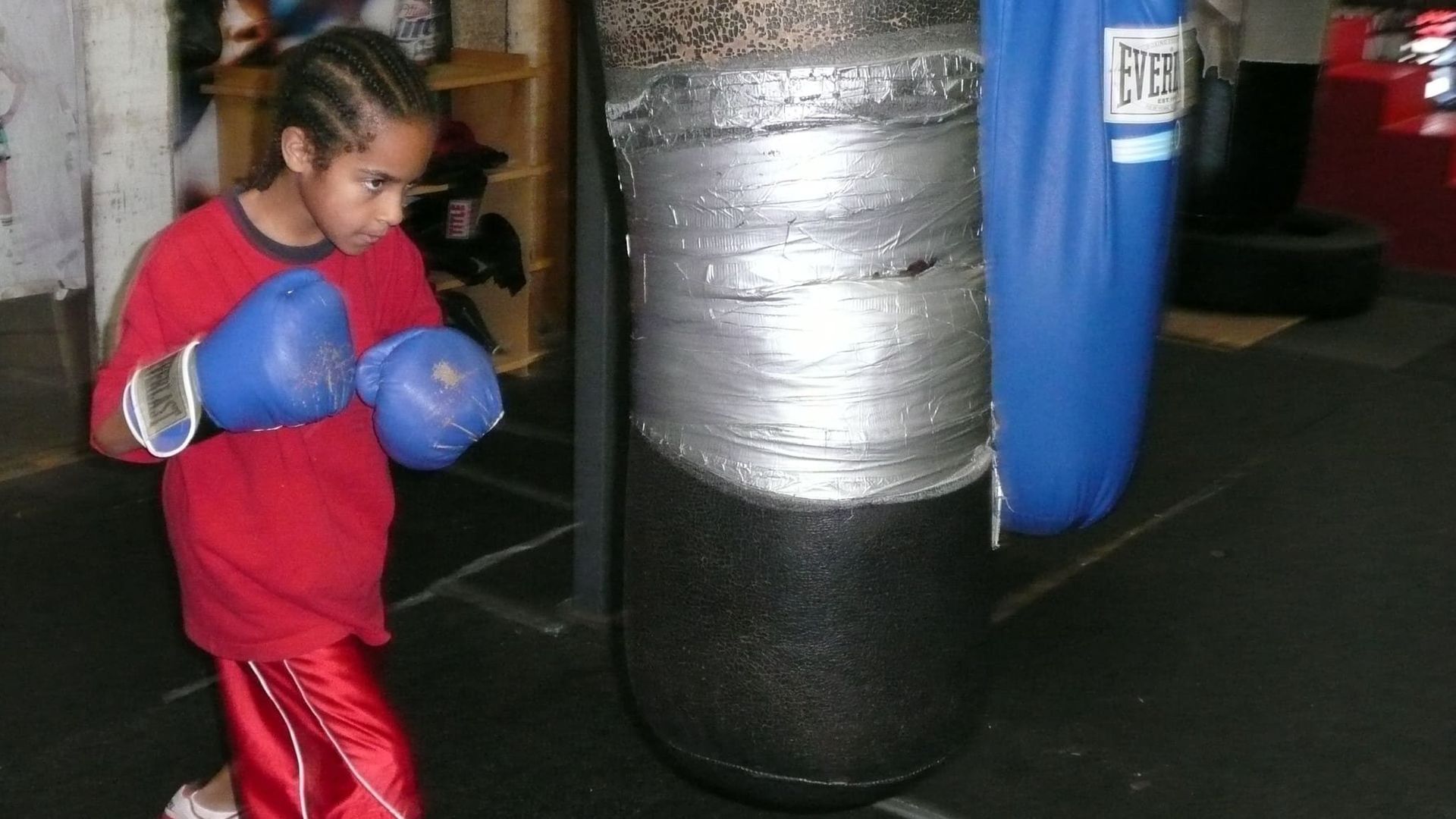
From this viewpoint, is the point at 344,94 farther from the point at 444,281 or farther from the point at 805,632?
the point at 444,281

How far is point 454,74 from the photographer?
14.4 ft

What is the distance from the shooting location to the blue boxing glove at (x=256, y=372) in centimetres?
163

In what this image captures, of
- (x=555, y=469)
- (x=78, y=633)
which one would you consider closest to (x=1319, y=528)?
(x=555, y=469)

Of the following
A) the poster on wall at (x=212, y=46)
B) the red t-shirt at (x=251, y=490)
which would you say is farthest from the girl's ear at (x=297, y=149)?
the poster on wall at (x=212, y=46)

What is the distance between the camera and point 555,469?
396 centimetres

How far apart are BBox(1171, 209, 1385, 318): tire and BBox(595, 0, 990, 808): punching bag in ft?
13.4

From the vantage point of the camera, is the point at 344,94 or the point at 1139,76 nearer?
the point at 344,94

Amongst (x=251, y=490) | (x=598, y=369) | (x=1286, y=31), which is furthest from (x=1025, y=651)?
(x=1286, y=31)

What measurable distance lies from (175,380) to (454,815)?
0.96 m

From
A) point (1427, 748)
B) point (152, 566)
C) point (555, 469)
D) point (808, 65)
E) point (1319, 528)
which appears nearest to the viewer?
point (808, 65)

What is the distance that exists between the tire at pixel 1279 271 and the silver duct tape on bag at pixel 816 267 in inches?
161

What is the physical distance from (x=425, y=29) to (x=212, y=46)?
0.67 m

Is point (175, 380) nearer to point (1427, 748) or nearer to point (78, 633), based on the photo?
point (78, 633)

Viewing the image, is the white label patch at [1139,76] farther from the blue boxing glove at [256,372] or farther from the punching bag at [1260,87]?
the punching bag at [1260,87]
